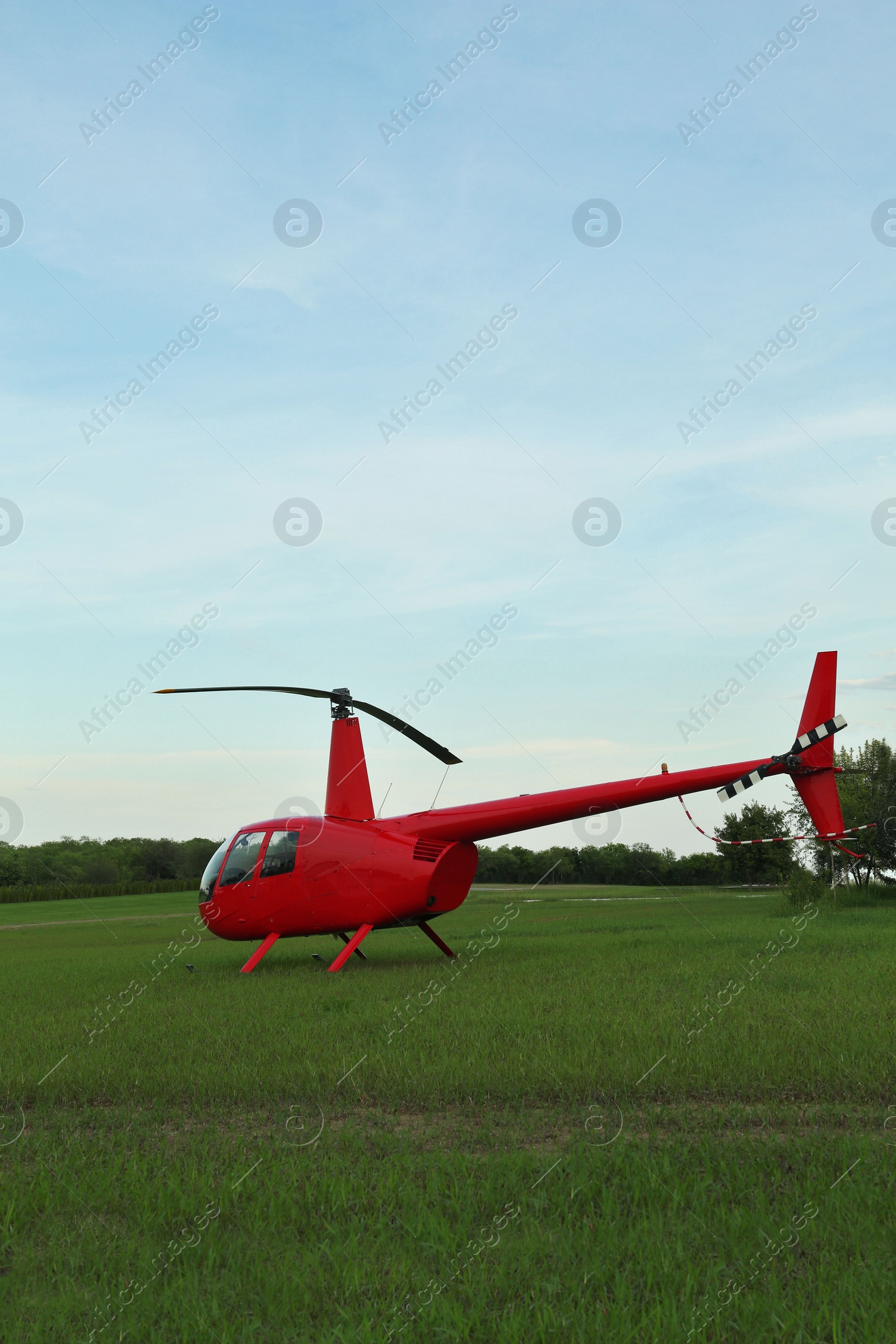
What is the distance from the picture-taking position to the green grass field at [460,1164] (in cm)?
402

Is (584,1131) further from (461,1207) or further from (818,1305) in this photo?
(818,1305)

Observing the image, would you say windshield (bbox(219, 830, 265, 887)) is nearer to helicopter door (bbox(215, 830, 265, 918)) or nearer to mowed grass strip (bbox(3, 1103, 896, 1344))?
helicopter door (bbox(215, 830, 265, 918))

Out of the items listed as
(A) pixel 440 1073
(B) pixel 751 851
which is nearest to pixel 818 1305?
(A) pixel 440 1073

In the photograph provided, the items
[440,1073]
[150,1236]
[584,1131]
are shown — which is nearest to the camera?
[150,1236]

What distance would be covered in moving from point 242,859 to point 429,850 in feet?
11.3

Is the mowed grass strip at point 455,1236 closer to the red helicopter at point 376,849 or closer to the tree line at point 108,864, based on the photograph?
the red helicopter at point 376,849

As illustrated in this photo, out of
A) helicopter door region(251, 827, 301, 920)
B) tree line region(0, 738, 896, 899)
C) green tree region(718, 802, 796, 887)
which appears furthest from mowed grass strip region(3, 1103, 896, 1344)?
green tree region(718, 802, 796, 887)

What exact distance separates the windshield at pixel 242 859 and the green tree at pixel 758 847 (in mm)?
54209

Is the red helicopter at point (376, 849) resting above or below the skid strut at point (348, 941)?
above

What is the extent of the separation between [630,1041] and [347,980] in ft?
21.9

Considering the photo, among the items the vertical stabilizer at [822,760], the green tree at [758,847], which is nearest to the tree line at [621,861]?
the green tree at [758,847]

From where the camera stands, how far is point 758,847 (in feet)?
216

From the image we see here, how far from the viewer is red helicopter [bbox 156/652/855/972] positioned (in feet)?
51.5

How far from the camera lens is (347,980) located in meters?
14.1
